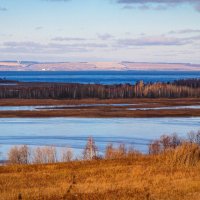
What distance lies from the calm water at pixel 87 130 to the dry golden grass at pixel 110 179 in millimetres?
12144

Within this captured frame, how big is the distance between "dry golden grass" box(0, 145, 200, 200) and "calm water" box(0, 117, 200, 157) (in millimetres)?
12144

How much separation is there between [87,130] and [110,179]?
26824 mm

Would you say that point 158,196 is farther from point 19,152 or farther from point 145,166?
point 19,152

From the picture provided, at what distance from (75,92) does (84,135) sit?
47171mm

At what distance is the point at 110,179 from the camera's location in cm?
1664

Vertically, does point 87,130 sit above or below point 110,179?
below

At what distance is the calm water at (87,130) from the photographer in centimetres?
3631

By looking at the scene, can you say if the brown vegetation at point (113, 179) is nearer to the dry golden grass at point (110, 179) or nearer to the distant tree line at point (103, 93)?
the dry golden grass at point (110, 179)

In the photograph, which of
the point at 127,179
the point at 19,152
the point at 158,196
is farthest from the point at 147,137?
the point at 158,196

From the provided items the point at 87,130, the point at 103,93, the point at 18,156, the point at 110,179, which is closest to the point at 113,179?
the point at 110,179

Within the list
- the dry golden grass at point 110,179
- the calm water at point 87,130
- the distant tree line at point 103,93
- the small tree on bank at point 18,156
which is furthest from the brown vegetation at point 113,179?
the distant tree line at point 103,93

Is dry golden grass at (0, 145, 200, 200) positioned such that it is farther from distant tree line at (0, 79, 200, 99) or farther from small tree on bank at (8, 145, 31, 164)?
distant tree line at (0, 79, 200, 99)

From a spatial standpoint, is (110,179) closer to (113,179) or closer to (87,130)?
(113,179)

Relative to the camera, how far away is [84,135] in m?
40.3
